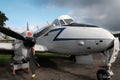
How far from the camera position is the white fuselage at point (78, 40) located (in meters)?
10.5

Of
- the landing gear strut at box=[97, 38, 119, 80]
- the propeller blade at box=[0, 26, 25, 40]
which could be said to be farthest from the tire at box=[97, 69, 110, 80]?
the propeller blade at box=[0, 26, 25, 40]

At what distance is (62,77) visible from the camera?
1100 centimetres

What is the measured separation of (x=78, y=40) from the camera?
11.2m

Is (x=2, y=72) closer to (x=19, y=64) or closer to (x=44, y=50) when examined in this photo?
(x=19, y=64)

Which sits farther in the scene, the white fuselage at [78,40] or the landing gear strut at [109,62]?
the white fuselage at [78,40]

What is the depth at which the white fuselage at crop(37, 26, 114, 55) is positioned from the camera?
10.5 meters

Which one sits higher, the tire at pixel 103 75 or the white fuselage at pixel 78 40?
the white fuselage at pixel 78 40

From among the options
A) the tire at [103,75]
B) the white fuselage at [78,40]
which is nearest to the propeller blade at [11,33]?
the white fuselage at [78,40]

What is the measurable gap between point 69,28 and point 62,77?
2473 millimetres

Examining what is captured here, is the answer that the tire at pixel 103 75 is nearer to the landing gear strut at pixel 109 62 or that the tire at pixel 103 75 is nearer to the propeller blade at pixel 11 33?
the landing gear strut at pixel 109 62

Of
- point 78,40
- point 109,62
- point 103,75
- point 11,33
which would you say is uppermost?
point 11,33

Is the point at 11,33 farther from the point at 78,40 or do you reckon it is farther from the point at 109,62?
the point at 109,62

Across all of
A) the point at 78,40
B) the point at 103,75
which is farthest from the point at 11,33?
the point at 103,75

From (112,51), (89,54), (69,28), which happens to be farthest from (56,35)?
(112,51)
